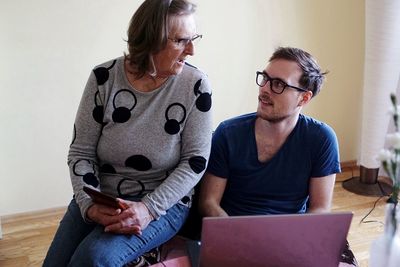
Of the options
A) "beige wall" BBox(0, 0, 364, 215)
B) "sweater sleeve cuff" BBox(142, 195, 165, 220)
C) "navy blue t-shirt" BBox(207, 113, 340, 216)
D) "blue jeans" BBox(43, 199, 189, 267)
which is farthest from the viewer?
"beige wall" BBox(0, 0, 364, 215)

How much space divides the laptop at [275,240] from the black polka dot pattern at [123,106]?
21.6 inches

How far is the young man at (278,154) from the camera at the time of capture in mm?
1460

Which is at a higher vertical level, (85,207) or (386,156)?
(386,156)

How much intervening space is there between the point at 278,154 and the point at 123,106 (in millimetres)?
513

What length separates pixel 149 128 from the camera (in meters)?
1.42

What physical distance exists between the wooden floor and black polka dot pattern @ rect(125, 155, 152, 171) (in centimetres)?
95

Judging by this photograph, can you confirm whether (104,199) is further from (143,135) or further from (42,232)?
(42,232)

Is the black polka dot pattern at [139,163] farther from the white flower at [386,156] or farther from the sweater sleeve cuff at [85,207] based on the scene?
the white flower at [386,156]

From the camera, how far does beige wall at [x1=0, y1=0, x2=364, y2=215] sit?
2229 millimetres

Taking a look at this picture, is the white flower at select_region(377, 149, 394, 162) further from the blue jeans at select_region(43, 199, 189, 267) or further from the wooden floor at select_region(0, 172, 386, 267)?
the wooden floor at select_region(0, 172, 386, 267)

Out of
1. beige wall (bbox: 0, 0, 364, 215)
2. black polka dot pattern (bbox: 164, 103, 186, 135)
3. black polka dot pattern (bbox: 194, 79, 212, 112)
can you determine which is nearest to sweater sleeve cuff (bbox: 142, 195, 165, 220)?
black polka dot pattern (bbox: 164, 103, 186, 135)

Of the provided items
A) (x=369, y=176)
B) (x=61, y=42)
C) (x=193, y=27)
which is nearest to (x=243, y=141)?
(x=193, y=27)

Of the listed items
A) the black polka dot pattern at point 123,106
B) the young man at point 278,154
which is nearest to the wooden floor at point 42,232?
the young man at point 278,154

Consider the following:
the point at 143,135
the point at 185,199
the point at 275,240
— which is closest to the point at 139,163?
the point at 143,135
